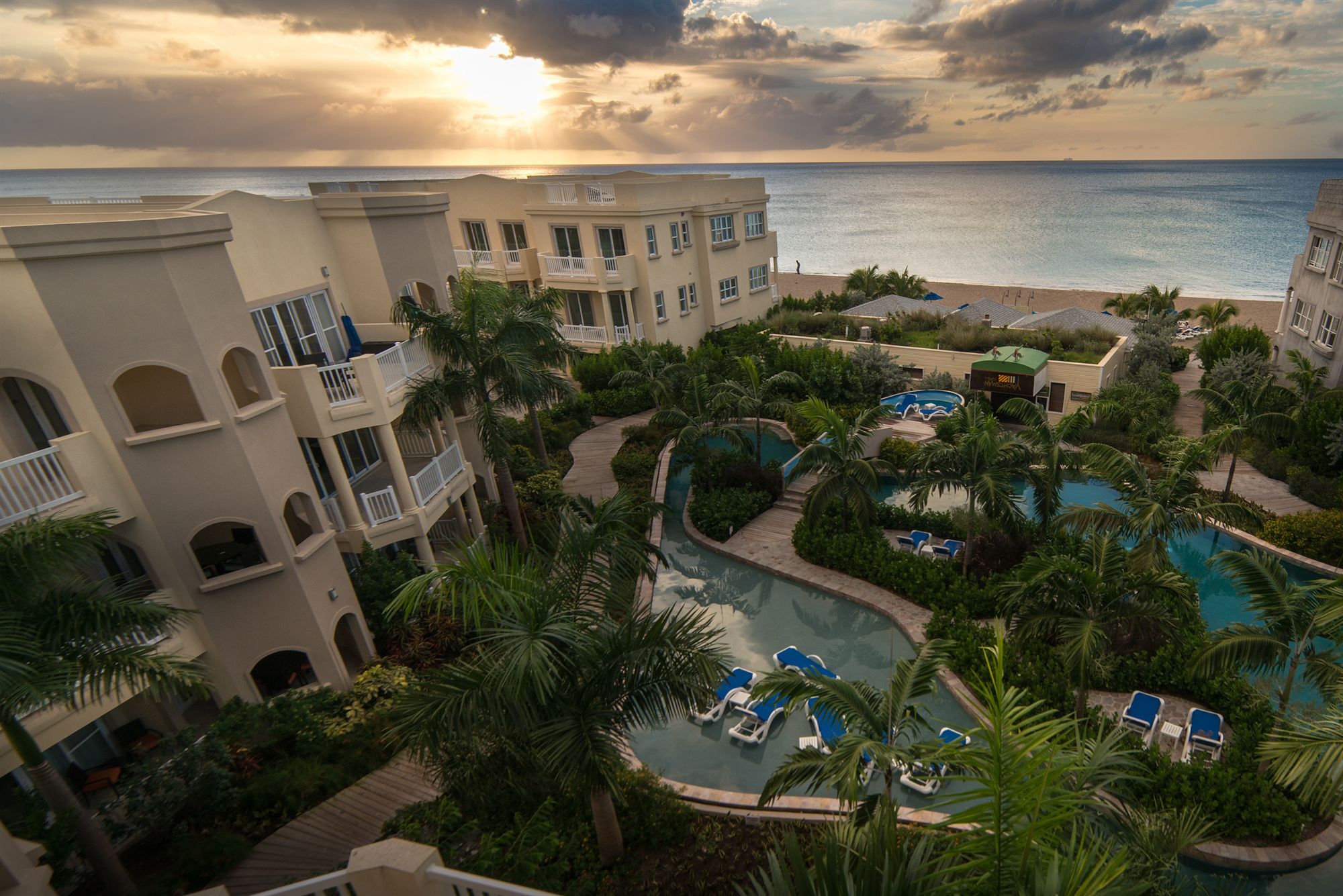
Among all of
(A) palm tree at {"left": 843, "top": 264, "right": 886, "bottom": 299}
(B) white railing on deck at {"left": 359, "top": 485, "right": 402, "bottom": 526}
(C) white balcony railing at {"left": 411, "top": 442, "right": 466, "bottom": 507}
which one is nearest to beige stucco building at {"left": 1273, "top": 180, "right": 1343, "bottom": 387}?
(A) palm tree at {"left": 843, "top": 264, "right": 886, "bottom": 299}

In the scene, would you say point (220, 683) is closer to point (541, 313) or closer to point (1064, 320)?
point (541, 313)

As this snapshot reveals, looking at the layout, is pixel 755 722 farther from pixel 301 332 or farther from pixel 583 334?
pixel 583 334

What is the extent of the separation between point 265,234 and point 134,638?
24.6ft

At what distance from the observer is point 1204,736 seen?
381 inches

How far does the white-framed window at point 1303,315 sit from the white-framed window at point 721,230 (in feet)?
71.8

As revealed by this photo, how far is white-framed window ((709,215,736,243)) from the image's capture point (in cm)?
3033

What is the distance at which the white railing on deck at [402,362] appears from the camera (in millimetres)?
13078

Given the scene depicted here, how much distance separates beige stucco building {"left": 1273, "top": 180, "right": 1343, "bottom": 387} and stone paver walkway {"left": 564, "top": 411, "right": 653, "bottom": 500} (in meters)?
22.2

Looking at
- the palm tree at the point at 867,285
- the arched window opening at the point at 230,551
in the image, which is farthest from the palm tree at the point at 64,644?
the palm tree at the point at 867,285

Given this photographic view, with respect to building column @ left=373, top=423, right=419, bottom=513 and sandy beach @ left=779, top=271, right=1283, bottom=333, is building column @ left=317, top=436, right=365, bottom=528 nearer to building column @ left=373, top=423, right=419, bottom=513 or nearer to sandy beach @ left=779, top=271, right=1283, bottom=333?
building column @ left=373, top=423, right=419, bottom=513

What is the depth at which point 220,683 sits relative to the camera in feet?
34.5

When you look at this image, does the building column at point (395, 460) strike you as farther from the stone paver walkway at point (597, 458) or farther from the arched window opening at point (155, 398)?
the stone paver walkway at point (597, 458)

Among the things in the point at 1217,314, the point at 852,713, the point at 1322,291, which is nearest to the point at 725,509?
the point at 852,713

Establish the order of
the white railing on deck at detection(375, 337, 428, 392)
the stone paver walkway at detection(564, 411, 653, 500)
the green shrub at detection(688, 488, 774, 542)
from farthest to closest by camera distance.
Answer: the stone paver walkway at detection(564, 411, 653, 500) < the green shrub at detection(688, 488, 774, 542) < the white railing on deck at detection(375, 337, 428, 392)
